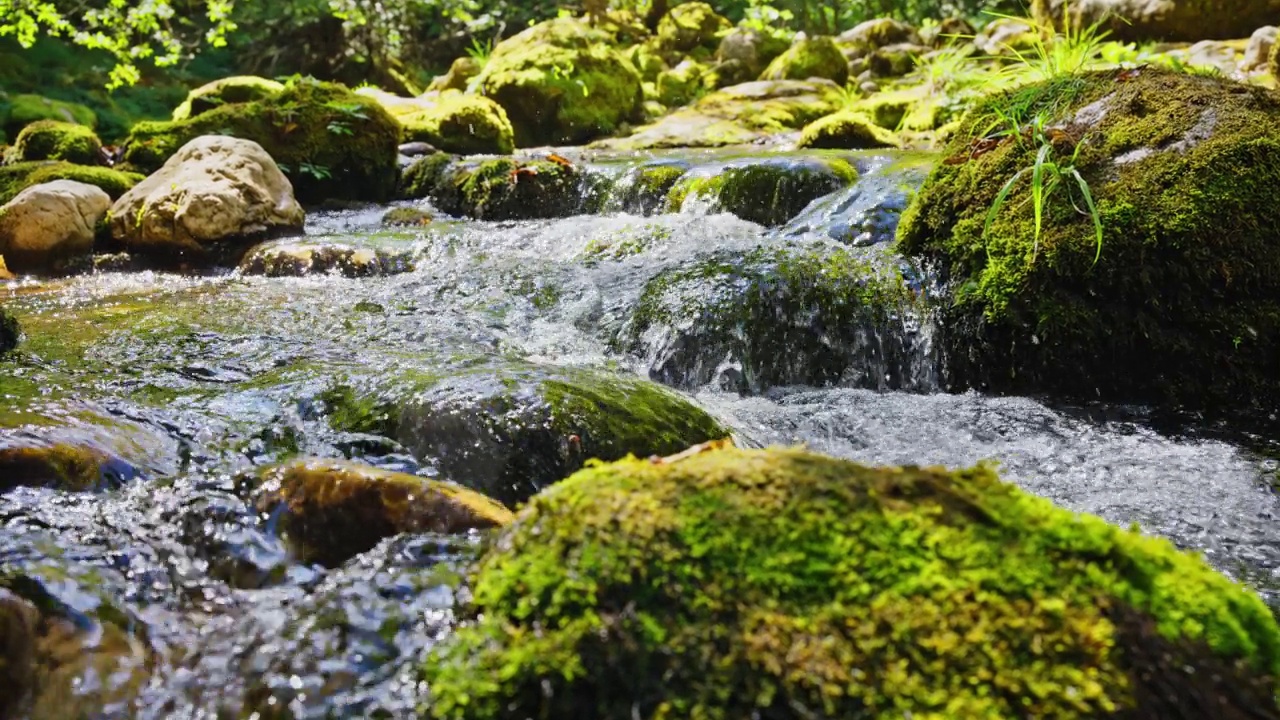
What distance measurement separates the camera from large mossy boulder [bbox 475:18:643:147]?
43.9 feet

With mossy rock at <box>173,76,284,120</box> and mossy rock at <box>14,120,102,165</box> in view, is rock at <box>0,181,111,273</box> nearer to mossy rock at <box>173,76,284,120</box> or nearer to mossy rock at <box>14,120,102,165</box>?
mossy rock at <box>14,120,102,165</box>

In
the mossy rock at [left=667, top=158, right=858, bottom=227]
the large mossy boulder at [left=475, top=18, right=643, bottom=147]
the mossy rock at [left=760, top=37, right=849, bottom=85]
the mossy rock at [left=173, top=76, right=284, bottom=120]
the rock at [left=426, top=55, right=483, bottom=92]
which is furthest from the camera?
the rock at [left=426, top=55, right=483, bottom=92]

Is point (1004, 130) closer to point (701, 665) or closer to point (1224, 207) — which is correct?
point (1224, 207)

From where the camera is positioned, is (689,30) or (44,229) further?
(689,30)

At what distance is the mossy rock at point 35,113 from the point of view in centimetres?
1279

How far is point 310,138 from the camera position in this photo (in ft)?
29.2

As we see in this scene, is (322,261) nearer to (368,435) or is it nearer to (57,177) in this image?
(57,177)

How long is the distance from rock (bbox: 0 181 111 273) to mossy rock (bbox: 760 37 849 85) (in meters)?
12.6

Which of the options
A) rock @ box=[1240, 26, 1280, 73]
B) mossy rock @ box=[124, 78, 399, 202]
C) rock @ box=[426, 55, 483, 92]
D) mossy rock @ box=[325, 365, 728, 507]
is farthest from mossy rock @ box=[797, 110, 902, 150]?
rock @ box=[426, 55, 483, 92]

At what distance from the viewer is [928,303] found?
4.49 metres

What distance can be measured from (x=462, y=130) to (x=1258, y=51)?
10.7 m

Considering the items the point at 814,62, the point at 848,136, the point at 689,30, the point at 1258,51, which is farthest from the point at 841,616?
the point at 689,30

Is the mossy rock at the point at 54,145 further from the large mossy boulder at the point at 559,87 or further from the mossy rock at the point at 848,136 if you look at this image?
the mossy rock at the point at 848,136

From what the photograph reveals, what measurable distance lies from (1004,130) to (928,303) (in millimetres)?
1140
